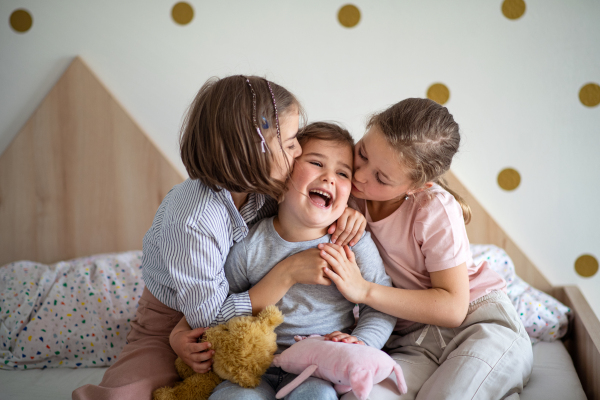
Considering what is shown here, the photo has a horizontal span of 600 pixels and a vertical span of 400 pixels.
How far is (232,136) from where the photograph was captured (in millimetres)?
925

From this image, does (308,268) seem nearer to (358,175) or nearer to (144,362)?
(358,175)

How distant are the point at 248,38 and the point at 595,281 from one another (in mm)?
1712

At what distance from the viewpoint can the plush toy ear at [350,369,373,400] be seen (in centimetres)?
81

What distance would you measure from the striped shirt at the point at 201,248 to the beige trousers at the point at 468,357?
32cm

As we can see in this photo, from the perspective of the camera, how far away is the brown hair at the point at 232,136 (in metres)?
0.93

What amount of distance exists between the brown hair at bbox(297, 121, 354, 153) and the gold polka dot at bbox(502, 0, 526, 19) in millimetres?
1101

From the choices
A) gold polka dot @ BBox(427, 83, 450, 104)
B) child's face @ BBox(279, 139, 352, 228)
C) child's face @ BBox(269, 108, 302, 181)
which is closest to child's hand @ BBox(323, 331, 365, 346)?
child's face @ BBox(279, 139, 352, 228)

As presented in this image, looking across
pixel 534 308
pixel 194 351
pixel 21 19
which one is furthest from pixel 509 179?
pixel 21 19

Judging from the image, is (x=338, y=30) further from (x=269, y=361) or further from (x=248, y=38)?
(x=269, y=361)

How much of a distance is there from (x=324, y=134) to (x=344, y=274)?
1.07 feet

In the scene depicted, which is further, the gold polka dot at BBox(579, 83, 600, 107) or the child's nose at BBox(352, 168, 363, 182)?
the gold polka dot at BBox(579, 83, 600, 107)

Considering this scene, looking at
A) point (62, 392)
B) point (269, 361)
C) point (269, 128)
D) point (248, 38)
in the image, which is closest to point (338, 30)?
point (248, 38)

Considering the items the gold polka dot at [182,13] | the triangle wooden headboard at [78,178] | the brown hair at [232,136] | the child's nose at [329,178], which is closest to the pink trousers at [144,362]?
the brown hair at [232,136]

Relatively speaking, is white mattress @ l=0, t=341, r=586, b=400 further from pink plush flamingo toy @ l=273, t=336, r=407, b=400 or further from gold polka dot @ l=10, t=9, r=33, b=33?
gold polka dot @ l=10, t=9, r=33, b=33
